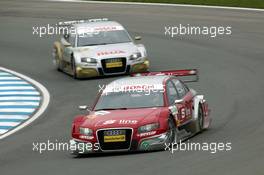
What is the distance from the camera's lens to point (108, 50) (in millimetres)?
26688

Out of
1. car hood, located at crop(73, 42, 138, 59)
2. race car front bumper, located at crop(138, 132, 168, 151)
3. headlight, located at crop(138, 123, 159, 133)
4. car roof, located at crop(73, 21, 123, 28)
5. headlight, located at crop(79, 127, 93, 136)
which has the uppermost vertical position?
headlight, located at crop(138, 123, 159, 133)

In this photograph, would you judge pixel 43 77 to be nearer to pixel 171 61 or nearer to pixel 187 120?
pixel 171 61

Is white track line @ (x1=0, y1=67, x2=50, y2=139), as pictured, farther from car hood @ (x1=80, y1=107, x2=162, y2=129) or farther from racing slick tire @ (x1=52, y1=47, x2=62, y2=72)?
car hood @ (x1=80, y1=107, x2=162, y2=129)

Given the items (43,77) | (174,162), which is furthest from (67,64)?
(174,162)

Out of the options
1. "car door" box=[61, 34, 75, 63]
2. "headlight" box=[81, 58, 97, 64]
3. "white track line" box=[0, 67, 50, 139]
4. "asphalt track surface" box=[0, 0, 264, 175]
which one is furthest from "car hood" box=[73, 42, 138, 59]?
"white track line" box=[0, 67, 50, 139]

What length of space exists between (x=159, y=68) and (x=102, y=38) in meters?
1.95

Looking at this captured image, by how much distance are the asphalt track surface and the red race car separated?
0.24 metres

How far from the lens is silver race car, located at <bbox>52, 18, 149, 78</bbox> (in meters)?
26.5

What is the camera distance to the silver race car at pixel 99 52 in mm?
26500

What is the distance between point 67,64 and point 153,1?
48.6ft

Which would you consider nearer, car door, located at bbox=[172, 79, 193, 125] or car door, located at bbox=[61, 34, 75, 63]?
car door, located at bbox=[172, 79, 193, 125]

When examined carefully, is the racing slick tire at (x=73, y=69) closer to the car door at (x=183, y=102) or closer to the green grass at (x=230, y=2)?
the car door at (x=183, y=102)

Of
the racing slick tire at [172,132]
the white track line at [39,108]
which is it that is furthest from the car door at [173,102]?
the white track line at [39,108]

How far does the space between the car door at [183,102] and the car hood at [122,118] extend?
50 centimetres
